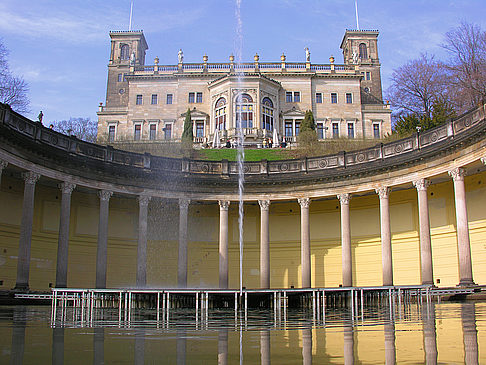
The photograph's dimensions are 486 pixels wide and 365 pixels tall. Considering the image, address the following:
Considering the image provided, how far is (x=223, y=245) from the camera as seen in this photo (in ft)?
141

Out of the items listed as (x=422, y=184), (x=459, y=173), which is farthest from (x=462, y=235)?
→ (x=422, y=184)

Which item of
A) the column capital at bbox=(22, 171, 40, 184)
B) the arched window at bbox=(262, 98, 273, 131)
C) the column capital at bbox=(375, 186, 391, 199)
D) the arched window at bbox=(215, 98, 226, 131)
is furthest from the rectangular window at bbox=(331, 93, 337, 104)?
the column capital at bbox=(22, 171, 40, 184)

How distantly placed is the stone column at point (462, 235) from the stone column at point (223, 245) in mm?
17920

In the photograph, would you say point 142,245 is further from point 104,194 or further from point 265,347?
point 265,347

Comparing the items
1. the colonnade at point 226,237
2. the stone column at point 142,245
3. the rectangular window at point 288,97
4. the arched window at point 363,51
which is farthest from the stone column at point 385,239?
the arched window at point 363,51

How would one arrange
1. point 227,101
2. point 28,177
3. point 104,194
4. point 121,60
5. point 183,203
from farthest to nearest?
point 121,60, point 227,101, point 183,203, point 104,194, point 28,177

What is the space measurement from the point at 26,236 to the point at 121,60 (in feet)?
332

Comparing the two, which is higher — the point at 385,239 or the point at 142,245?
the point at 385,239

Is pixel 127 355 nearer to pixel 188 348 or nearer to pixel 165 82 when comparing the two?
pixel 188 348

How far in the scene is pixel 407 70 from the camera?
72.8 metres

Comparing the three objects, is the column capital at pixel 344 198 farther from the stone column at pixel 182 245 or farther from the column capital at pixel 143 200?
the column capital at pixel 143 200

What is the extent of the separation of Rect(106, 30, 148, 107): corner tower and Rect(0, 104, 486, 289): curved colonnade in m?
81.7

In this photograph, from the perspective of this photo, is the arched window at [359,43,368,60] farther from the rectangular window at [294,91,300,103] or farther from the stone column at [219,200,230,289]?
the stone column at [219,200,230,289]

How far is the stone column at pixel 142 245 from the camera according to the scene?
40.0 meters
